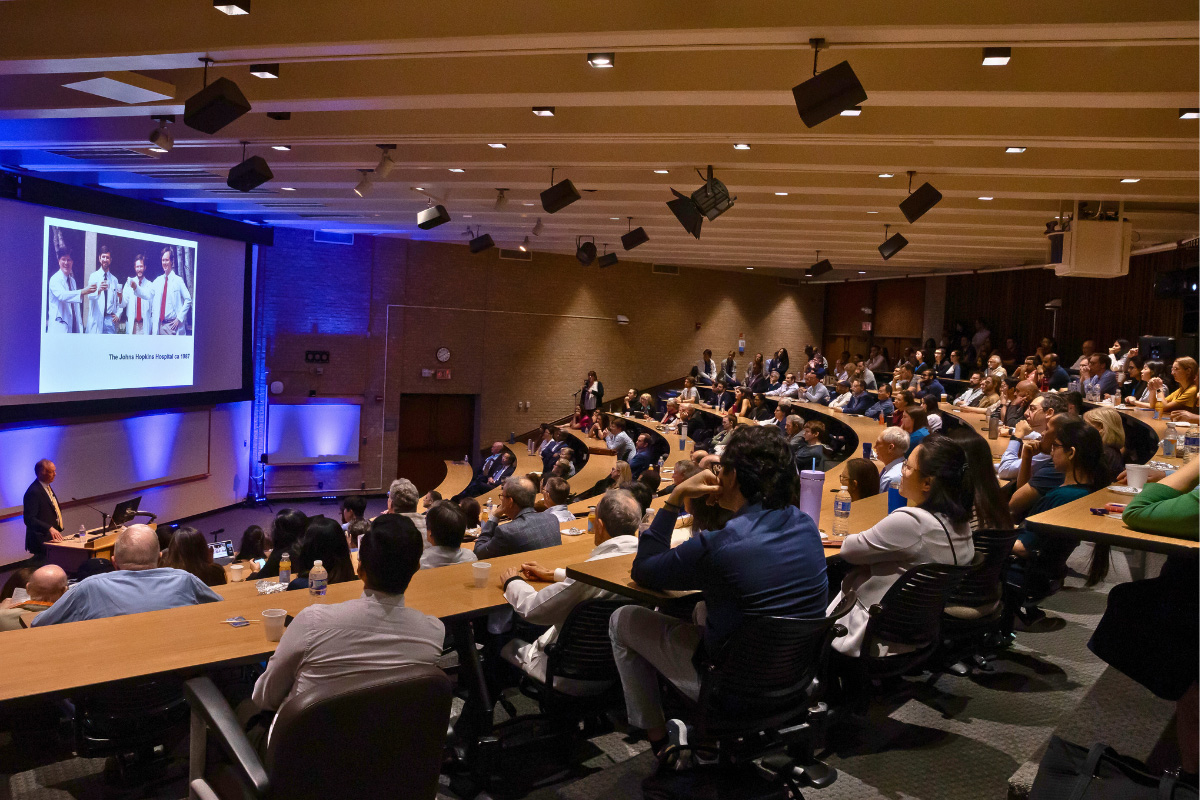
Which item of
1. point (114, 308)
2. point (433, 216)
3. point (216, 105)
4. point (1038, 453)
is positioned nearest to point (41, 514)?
point (114, 308)

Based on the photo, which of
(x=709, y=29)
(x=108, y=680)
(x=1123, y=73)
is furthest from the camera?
(x=1123, y=73)

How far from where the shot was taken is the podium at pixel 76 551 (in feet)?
25.1

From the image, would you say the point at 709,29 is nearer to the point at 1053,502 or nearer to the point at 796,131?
the point at 796,131

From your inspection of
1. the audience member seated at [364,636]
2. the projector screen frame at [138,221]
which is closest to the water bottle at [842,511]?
the audience member seated at [364,636]

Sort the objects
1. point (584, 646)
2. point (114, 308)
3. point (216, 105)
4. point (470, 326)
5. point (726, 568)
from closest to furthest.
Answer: point (726, 568), point (584, 646), point (216, 105), point (114, 308), point (470, 326)

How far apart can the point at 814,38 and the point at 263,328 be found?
38.9ft

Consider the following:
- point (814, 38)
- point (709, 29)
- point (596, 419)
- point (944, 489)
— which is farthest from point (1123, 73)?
point (596, 419)

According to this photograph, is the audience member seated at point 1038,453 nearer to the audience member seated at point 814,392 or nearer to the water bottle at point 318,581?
Result: the water bottle at point 318,581

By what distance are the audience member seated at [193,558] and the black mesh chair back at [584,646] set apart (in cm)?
215

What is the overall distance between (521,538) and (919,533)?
1.89m

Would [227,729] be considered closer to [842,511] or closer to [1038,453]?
[842,511]

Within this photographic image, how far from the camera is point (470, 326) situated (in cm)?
1594

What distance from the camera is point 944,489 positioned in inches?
128

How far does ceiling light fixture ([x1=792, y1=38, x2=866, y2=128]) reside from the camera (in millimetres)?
3969
